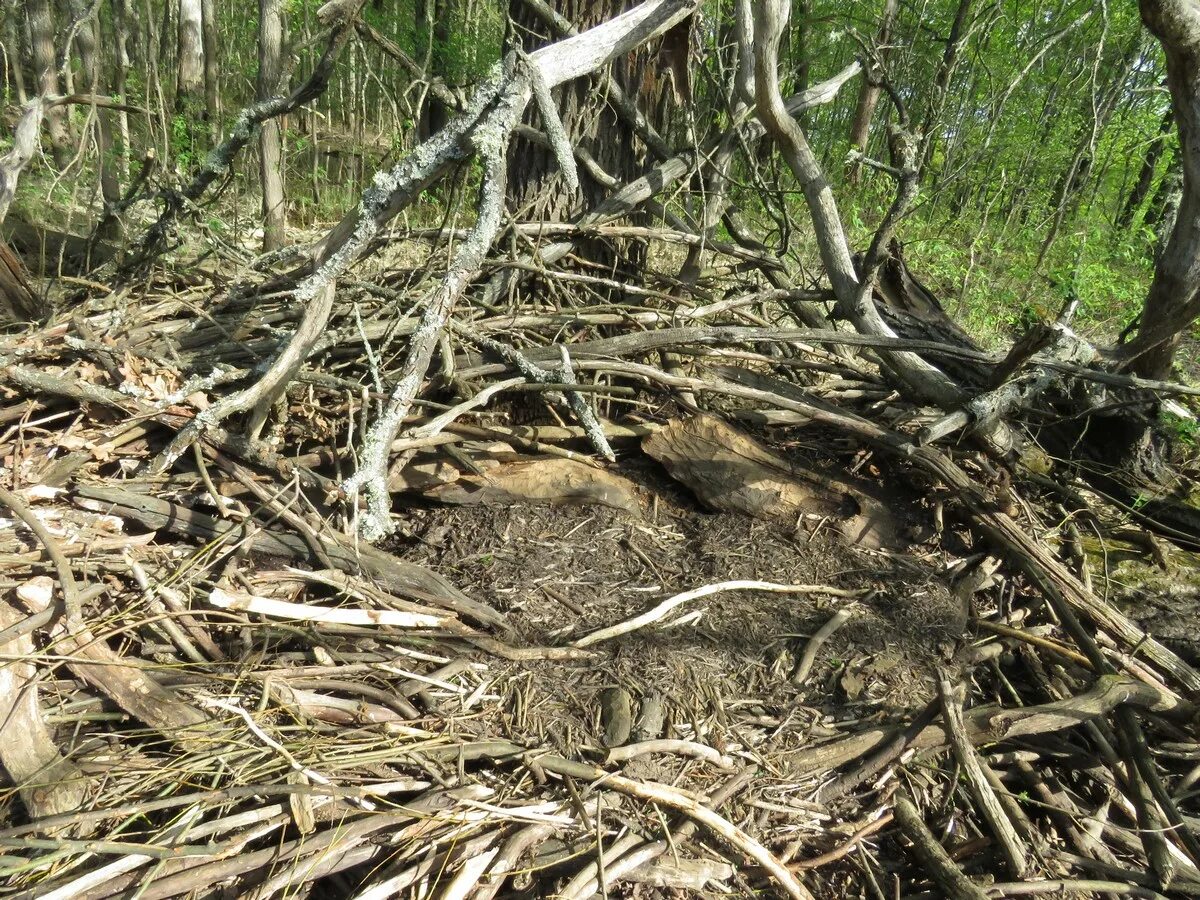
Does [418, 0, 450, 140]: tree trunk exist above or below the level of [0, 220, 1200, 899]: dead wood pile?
above

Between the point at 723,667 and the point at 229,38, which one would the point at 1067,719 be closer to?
the point at 723,667

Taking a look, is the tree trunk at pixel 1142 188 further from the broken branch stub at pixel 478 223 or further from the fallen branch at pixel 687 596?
the broken branch stub at pixel 478 223

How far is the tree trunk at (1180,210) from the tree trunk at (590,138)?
1939mm

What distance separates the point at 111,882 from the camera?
1593 mm

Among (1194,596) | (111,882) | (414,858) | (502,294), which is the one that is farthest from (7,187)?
(1194,596)

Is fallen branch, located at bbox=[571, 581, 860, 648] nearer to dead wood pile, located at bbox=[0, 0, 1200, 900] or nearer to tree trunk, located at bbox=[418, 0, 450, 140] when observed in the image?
dead wood pile, located at bbox=[0, 0, 1200, 900]

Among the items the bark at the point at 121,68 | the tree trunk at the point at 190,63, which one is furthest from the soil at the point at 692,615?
the tree trunk at the point at 190,63

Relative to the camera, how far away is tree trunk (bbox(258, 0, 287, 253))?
5043 millimetres

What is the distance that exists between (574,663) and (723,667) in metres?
0.47

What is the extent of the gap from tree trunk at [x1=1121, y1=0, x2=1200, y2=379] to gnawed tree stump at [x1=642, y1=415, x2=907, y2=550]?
129 cm

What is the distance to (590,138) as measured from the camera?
11.7ft

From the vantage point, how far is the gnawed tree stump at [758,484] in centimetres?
288

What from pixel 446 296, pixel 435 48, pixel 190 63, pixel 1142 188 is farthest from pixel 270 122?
pixel 1142 188

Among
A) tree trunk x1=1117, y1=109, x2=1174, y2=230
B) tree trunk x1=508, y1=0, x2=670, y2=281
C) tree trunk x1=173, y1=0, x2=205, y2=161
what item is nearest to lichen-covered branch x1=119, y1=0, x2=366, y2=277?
tree trunk x1=508, y1=0, x2=670, y2=281
